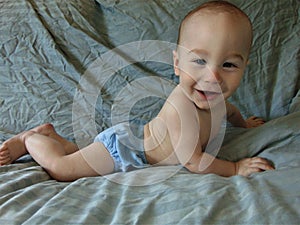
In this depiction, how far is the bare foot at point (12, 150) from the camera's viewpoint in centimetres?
103

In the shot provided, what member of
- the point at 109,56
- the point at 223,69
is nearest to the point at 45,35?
the point at 109,56

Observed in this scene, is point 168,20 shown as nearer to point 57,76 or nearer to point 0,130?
point 57,76

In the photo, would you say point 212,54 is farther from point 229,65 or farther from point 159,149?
point 159,149

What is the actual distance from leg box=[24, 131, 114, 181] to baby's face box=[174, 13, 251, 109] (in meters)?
0.26

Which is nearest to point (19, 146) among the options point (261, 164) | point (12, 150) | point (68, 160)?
point (12, 150)

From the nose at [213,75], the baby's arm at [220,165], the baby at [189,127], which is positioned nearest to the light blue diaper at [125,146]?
the baby at [189,127]

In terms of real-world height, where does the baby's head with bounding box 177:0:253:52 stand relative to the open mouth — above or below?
above

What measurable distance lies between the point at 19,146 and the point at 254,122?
0.63 meters

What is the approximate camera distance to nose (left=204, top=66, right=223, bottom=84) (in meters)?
0.94

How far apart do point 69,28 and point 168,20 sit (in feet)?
1.14

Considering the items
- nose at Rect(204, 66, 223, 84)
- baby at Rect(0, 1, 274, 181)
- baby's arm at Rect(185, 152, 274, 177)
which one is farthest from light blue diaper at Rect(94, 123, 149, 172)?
nose at Rect(204, 66, 223, 84)

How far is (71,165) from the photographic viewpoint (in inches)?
38.8

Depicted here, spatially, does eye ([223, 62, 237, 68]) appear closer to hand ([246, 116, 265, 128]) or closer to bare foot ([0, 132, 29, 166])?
hand ([246, 116, 265, 128])

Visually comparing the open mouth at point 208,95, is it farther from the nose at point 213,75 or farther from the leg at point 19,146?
Result: the leg at point 19,146
